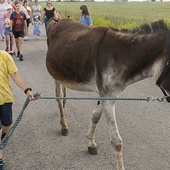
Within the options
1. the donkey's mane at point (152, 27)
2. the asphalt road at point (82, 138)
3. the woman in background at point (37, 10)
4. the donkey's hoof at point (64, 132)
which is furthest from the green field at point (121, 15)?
the woman in background at point (37, 10)

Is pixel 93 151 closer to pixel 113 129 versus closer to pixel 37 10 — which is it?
pixel 113 129

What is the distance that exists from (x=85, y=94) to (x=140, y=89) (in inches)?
49.1

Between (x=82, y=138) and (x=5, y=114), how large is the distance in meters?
1.36

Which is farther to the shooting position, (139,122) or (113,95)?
(139,122)

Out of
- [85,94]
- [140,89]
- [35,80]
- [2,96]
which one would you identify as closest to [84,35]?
[2,96]

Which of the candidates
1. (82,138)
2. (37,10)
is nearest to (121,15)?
(37,10)

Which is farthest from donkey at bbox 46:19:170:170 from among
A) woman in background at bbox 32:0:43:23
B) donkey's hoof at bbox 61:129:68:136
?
woman in background at bbox 32:0:43:23

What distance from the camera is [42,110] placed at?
5.71 metres

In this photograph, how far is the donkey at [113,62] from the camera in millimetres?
3062

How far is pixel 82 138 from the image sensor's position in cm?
460

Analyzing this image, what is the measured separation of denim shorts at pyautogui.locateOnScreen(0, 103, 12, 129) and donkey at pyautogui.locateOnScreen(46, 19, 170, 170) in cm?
91

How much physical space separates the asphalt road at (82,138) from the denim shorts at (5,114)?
1.86ft

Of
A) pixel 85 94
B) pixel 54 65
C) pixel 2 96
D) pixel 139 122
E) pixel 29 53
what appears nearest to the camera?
pixel 2 96

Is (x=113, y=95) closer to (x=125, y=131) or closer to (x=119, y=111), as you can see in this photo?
(x=125, y=131)
